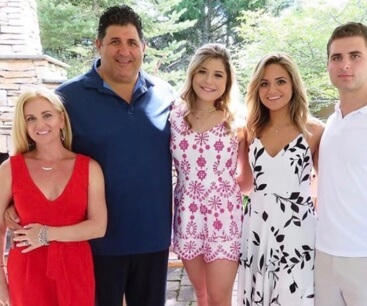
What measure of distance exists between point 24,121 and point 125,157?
44 cm

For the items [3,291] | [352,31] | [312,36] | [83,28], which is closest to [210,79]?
[352,31]

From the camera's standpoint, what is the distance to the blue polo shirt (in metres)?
1.92

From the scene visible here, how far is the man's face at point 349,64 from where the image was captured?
1.77 m

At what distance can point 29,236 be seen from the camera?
1701 millimetres

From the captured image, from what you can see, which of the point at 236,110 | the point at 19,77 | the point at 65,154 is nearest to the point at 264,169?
the point at 236,110

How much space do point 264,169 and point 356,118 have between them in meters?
0.44

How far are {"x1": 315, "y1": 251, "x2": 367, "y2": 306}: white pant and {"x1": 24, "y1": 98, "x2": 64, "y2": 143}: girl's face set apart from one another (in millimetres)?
1208

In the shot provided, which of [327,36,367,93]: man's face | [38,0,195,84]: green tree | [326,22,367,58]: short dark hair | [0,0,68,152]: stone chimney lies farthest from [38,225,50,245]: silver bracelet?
[38,0,195,84]: green tree

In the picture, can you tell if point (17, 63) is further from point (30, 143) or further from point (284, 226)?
point (284, 226)

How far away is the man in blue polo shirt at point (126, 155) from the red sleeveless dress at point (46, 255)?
8.0 inches

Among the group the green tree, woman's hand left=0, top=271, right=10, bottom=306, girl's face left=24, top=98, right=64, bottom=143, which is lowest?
woman's hand left=0, top=271, right=10, bottom=306

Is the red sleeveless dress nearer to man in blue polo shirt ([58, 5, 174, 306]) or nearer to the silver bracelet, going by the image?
the silver bracelet

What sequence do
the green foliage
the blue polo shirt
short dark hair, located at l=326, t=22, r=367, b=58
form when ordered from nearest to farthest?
short dark hair, located at l=326, t=22, r=367, b=58
the blue polo shirt
the green foliage

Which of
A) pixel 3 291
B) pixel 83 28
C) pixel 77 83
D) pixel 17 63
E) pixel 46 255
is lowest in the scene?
pixel 3 291
